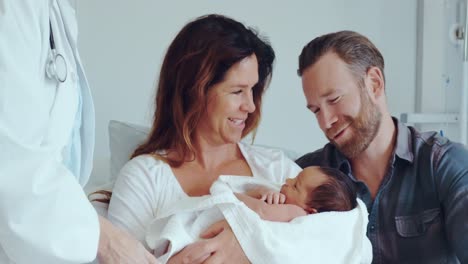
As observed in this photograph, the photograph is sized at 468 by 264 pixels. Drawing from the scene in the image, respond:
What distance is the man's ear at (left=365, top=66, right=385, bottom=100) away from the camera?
155 centimetres

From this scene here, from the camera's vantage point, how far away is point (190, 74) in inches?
57.7

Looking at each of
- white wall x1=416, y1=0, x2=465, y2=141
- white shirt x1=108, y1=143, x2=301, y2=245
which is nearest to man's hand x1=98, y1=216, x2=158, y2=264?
white shirt x1=108, y1=143, x2=301, y2=245

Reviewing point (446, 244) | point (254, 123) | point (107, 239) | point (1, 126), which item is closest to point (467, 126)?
point (446, 244)

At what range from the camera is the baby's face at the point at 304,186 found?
48.6 inches

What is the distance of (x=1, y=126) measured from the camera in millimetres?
794

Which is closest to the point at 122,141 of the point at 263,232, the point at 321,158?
the point at 321,158

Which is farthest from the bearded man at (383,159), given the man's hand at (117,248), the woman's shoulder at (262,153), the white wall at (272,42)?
the man's hand at (117,248)

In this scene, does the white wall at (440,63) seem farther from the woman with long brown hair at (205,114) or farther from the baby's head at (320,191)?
the baby's head at (320,191)

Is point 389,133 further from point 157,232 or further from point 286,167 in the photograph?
point 157,232

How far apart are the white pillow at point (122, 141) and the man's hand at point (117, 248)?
2.46ft

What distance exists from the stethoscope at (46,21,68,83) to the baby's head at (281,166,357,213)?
599mm

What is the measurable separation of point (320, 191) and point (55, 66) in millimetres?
653

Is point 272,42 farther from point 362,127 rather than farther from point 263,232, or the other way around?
point 263,232

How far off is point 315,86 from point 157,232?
0.64 metres
